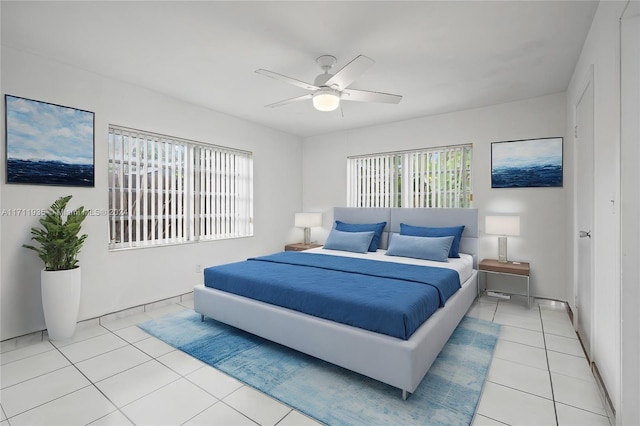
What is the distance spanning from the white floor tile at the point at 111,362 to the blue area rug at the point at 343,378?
0.95ft

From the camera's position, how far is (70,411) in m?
1.90

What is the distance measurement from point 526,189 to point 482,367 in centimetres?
266

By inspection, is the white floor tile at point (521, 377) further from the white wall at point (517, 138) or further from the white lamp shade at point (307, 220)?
the white lamp shade at point (307, 220)

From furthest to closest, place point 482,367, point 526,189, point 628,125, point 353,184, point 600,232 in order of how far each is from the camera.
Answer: point 353,184, point 526,189, point 482,367, point 600,232, point 628,125

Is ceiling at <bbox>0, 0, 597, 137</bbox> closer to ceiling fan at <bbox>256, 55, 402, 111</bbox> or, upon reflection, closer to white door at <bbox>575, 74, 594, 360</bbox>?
ceiling fan at <bbox>256, 55, 402, 111</bbox>

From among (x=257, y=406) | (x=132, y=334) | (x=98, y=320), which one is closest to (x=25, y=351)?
(x=98, y=320)

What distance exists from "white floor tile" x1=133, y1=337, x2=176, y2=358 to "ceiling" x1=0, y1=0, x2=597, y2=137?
2.70m

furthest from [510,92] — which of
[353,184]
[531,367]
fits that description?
[531,367]

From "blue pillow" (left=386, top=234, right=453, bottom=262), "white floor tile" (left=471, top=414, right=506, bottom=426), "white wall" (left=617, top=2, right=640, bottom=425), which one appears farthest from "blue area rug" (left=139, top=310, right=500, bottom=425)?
"blue pillow" (left=386, top=234, right=453, bottom=262)

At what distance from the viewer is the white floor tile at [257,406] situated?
183 centimetres

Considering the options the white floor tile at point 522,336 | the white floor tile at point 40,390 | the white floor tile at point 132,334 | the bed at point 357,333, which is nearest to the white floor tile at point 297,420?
the bed at point 357,333

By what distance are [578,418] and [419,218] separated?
2968 millimetres

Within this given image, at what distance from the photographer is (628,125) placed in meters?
1.63

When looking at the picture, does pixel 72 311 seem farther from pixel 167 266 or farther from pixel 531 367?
pixel 531 367
